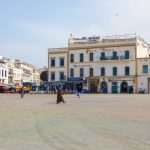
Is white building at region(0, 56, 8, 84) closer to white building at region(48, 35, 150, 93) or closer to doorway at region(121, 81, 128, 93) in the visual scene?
white building at region(48, 35, 150, 93)

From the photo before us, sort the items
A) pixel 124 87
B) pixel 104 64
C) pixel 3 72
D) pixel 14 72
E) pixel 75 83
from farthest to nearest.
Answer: pixel 14 72, pixel 3 72, pixel 75 83, pixel 104 64, pixel 124 87

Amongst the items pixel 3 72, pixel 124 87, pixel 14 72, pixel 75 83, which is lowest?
pixel 124 87

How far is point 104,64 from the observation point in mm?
68312

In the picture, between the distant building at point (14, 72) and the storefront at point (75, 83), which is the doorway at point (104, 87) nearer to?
the storefront at point (75, 83)

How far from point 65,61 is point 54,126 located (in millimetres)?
59348

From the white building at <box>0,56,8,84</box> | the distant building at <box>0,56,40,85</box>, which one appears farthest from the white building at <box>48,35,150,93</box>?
the distant building at <box>0,56,40,85</box>

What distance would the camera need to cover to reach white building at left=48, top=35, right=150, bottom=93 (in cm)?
6462

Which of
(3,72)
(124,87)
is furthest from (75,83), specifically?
(3,72)

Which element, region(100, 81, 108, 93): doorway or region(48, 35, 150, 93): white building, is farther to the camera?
region(100, 81, 108, 93): doorway

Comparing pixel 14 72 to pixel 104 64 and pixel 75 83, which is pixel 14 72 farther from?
pixel 104 64

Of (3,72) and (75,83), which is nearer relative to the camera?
(75,83)

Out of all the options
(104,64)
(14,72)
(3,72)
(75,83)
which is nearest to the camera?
(104,64)

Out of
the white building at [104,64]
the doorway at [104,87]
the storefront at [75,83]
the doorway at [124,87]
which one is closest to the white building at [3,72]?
the white building at [104,64]

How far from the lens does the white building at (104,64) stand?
64625 mm
